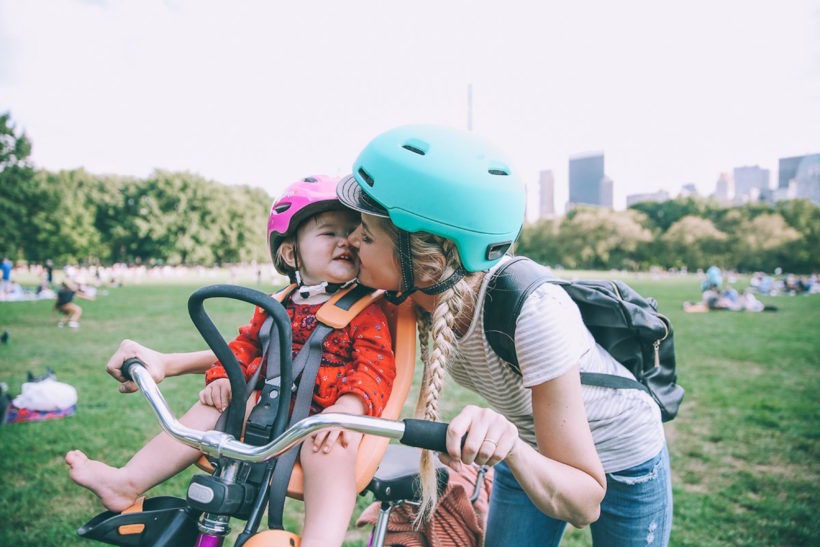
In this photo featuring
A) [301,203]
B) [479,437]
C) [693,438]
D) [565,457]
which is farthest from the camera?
[693,438]

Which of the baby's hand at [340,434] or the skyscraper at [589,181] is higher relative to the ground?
the baby's hand at [340,434]

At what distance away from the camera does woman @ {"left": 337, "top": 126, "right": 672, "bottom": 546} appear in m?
1.63

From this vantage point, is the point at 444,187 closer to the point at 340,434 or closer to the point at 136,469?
the point at 340,434

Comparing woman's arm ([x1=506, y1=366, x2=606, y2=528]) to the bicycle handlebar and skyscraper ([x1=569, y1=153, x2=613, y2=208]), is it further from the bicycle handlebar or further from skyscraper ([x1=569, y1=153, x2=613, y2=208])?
skyscraper ([x1=569, y1=153, x2=613, y2=208])

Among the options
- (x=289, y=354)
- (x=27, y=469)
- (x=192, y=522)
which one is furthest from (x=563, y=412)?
(x=27, y=469)

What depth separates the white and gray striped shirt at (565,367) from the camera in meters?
1.71

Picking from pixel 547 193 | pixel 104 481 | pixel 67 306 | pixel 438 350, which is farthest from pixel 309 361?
pixel 547 193

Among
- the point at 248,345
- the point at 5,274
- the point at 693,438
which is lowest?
the point at 5,274

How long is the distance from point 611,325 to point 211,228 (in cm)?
7867

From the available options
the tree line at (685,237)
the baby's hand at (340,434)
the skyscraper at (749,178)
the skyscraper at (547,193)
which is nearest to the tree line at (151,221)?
the tree line at (685,237)

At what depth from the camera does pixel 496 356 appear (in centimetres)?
200

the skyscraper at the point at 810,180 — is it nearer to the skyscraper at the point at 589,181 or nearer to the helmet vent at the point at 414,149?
the skyscraper at the point at 589,181

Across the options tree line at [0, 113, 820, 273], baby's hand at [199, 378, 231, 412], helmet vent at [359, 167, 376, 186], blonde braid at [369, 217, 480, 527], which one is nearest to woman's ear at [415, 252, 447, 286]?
blonde braid at [369, 217, 480, 527]

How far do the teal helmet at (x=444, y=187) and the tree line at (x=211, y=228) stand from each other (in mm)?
59266
